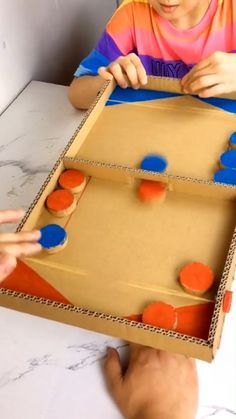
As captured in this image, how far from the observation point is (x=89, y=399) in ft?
1.72

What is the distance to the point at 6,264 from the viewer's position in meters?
0.47

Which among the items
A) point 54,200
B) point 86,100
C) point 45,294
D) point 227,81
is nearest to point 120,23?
point 86,100

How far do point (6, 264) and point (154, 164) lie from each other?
24 centimetres

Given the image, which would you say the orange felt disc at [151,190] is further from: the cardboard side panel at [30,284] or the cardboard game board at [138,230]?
the cardboard side panel at [30,284]

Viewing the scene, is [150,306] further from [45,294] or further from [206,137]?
[206,137]

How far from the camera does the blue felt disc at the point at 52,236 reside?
1.70ft

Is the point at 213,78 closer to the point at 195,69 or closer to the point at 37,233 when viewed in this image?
the point at 195,69

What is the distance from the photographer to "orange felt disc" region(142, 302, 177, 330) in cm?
45

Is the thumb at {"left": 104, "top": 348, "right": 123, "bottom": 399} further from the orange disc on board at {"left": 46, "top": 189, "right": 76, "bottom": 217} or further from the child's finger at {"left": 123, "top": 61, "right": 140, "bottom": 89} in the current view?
the child's finger at {"left": 123, "top": 61, "right": 140, "bottom": 89}

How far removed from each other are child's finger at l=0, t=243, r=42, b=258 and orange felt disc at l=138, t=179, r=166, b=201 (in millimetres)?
148

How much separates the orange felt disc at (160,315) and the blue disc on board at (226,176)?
19 cm

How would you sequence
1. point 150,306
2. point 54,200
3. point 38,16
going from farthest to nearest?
point 38,16, point 54,200, point 150,306

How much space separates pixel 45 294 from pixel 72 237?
0.08 metres

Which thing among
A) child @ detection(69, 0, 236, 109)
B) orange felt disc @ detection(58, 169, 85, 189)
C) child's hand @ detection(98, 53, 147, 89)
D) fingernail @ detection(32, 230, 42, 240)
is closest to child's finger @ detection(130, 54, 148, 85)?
child's hand @ detection(98, 53, 147, 89)
